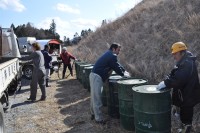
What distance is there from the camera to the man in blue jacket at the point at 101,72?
6941 millimetres

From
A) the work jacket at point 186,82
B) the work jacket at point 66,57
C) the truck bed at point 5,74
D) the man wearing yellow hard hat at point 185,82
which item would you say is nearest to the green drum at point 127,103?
the man wearing yellow hard hat at point 185,82

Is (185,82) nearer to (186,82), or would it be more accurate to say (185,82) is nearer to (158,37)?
(186,82)

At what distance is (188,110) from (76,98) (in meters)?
5.67

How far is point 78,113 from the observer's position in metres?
8.35

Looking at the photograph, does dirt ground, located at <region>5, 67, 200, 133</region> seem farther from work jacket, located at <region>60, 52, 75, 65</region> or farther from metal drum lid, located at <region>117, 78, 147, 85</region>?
work jacket, located at <region>60, 52, 75, 65</region>

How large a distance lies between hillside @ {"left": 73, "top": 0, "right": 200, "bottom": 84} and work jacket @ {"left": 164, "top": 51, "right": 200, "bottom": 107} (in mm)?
3466

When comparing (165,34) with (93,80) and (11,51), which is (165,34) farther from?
(11,51)

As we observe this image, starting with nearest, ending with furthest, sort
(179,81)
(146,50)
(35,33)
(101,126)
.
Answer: (179,81) < (101,126) < (146,50) < (35,33)

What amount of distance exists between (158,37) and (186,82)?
6.24 meters

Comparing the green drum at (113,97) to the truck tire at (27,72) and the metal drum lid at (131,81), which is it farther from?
the truck tire at (27,72)

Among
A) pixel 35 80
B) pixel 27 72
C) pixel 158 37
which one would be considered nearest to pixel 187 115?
pixel 35 80

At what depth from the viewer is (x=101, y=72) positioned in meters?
7.05

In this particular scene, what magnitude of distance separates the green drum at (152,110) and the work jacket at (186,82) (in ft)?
0.79

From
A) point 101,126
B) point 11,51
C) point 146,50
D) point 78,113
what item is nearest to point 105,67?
point 101,126
